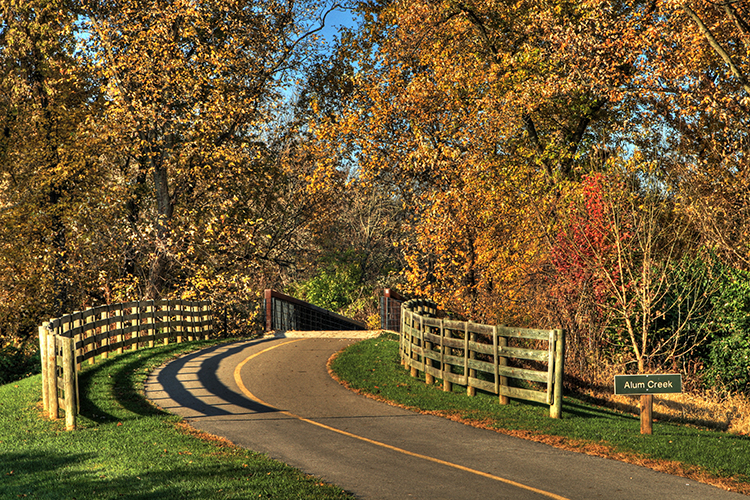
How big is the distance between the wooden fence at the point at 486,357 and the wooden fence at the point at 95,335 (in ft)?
23.4

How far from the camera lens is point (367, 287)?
131ft

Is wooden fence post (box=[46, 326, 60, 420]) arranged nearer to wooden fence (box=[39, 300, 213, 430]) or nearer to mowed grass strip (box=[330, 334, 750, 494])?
wooden fence (box=[39, 300, 213, 430])

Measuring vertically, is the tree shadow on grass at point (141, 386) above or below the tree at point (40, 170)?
below

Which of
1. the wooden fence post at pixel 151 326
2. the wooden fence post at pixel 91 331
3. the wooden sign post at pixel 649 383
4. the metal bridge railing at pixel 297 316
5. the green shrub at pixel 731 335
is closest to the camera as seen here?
the wooden sign post at pixel 649 383

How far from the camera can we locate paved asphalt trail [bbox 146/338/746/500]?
24.9 feet

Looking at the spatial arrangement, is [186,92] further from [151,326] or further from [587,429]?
[587,429]

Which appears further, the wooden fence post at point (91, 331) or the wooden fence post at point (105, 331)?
the wooden fence post at point (105, 331)

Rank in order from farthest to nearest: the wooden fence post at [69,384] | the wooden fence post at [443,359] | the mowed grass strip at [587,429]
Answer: the wooden fence post at [443,359]
the wooden fence post at [69,384]
the mowed grass strip at [587,429]

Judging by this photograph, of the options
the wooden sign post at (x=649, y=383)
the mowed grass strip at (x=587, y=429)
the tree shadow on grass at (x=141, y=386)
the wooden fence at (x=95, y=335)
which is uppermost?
the wooden fence at (x=95, y=335)

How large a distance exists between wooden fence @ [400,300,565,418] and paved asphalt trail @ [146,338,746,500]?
1.69 metres

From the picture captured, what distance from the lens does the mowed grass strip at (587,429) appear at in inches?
341

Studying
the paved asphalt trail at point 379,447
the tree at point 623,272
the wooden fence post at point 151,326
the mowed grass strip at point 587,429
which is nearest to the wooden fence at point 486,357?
the mowed grass strip at point 587,429

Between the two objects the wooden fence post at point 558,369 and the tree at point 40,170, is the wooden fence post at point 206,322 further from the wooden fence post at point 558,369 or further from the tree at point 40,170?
the wooden fence post at point 558,369

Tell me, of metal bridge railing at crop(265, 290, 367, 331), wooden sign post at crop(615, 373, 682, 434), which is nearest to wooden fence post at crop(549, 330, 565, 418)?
wooden sign post at crop(615, 373, 682, 434)
